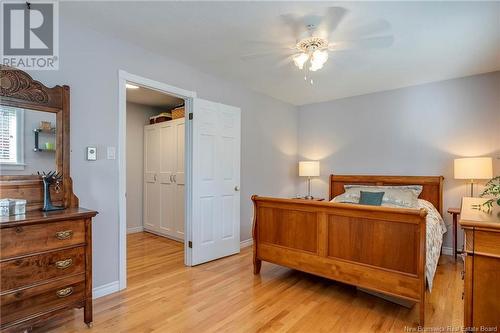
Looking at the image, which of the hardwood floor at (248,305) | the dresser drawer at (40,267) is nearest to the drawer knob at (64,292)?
the dresser drawer at (40,267)

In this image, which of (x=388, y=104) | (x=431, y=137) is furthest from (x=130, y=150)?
(x=431, y=137)

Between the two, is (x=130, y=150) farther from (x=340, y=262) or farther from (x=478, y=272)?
(x=478, y=272)

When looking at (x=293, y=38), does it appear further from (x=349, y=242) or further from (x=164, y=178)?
(x=164, y=178)

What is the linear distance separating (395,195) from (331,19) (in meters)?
2.34

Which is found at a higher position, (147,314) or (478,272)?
(478,272)

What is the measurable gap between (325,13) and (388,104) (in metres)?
2.50

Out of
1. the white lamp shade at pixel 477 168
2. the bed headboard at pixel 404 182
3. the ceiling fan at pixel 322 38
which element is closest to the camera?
the ceiling fan at pixel 322 38

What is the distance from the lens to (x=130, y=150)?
4797 millimetres

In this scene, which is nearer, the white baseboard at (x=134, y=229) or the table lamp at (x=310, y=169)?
the table lamp at (x=310, y=169)

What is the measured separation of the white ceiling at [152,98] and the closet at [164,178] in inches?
15.9

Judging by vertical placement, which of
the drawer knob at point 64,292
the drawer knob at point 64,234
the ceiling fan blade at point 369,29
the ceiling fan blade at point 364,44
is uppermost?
the ceiling fan blade at point 369,29

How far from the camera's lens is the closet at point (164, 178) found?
432cm

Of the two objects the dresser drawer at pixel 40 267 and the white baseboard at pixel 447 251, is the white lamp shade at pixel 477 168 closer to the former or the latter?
the white baseboard at pixel 447 251

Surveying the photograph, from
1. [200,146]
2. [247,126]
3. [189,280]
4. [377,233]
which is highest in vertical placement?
[247,126]
